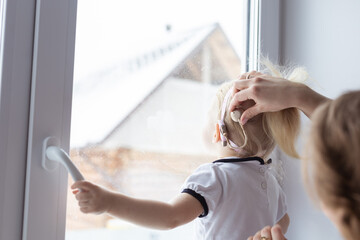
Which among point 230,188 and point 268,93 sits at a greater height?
point 268,93

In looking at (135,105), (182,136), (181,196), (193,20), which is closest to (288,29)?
(193,20)

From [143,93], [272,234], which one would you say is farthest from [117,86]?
[272,234]

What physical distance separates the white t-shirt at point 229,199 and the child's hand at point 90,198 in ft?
0.72

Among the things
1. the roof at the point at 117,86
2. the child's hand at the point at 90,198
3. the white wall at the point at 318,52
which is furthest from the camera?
the white wall at the point at 318,52

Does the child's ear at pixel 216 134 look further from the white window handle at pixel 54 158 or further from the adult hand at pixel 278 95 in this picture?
the white window handle at pixel 54 158

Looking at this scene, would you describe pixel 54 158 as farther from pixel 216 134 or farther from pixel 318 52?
pixel 318 52

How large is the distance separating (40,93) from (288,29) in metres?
0.88

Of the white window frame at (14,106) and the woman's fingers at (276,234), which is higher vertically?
the white window frame at (14,106)

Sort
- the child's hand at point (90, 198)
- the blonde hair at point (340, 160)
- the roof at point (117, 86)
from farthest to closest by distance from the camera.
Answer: the roof at point (117, 86), the child's hand at point (90, 198), the blonde hair at point (340, 160)

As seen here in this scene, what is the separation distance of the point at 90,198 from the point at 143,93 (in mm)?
380

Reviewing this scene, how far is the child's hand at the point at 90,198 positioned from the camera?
2.68ft

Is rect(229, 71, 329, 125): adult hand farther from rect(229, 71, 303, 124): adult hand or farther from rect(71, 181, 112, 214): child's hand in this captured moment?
rect(71, 181, 112, 214): child's hand

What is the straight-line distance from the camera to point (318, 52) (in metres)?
1.39

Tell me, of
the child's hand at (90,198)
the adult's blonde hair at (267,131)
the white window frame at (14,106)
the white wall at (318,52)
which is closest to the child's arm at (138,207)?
the child's hand at (90,198)
